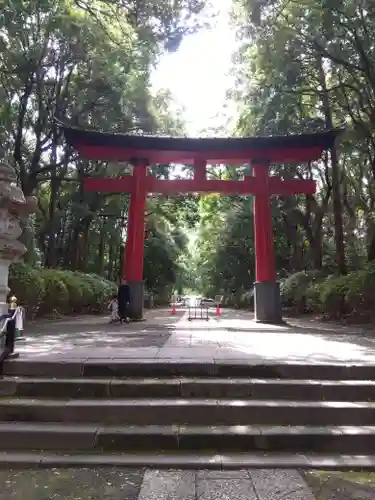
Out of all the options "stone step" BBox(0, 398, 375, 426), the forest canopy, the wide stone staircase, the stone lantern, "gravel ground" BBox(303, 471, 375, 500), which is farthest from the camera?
the forest canopy

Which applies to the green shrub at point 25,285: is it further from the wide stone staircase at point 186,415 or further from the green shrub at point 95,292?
the wide stone staircase at point 186,415

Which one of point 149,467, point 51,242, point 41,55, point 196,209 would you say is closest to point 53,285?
point 51,242

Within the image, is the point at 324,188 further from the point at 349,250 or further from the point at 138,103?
the point at 138,103

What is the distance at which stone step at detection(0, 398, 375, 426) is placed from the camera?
4.11 m

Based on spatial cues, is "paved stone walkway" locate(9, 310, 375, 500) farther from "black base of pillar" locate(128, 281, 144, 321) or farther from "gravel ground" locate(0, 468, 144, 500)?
"black base of pillar" locate(128, 281, 144, 321)

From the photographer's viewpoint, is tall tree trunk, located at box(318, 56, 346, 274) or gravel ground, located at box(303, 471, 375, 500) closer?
gravel ground, located at box(303, 471, 375, 500)

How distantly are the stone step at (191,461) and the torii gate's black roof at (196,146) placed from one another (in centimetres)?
1076

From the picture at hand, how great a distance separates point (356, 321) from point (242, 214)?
12470 millimetres

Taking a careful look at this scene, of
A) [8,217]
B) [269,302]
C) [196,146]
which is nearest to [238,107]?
[196,146]

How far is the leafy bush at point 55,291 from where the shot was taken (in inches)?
446

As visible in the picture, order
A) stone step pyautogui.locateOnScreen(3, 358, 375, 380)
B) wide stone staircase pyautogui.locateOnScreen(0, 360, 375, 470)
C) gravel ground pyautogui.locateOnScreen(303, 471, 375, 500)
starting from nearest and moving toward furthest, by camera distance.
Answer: gravel ground pyautogui.locateOnScreen(303, 471, 375, 500)
wide stone staircase pyautogui.locateOnScreen(0, 360, 375, 470)
stone step pyautogui.locateOnScreen(3, 358, 375, 380)

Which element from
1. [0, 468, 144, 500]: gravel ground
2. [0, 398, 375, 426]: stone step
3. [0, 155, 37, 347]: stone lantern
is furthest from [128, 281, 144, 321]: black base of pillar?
[0, 468, 144, 500]: gravel ground

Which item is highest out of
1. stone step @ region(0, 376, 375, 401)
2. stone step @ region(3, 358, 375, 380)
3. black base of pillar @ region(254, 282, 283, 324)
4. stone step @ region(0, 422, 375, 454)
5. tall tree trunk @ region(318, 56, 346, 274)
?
tall tree trunk @ region(318, 56, 346, 274)

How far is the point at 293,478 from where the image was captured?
10.8 ft
